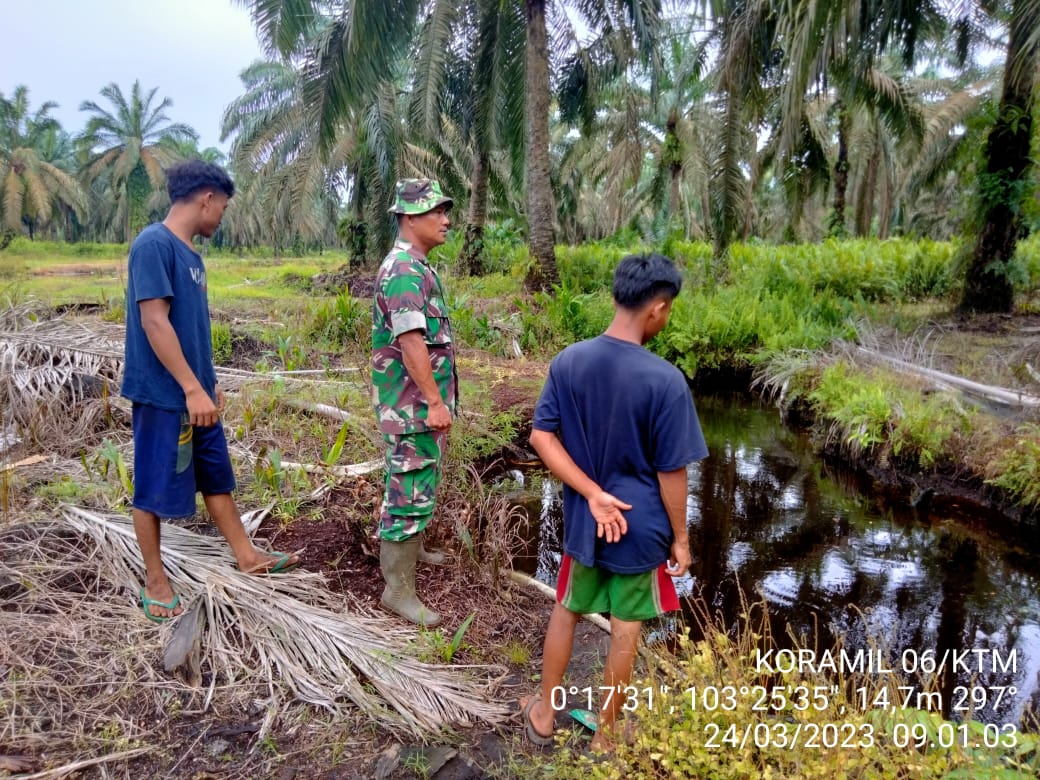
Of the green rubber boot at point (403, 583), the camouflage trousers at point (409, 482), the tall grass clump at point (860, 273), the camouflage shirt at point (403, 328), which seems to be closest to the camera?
the camouflage shirt at point (403, 328)

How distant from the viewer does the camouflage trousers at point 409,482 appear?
310cm

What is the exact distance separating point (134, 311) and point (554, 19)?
36.6ft

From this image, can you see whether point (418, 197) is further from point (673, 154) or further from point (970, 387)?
point (673, 154)

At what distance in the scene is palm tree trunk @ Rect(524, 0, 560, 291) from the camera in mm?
10812

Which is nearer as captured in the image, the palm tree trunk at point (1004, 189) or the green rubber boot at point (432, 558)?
the green rubber boot at point (432, 558)

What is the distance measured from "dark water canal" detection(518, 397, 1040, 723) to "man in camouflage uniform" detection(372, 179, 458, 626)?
1654 mm

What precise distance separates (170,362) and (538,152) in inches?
378

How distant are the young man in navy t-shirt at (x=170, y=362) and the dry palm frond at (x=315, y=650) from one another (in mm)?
261

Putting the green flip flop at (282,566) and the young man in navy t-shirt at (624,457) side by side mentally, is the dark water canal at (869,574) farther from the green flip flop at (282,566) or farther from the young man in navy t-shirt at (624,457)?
the green flip flop at (282,566)

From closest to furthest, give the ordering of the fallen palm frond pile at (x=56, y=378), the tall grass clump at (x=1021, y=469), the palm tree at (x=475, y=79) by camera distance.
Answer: the fallen palm frond pile at (x=56, y=378), the tall grass clump at (x=1021, y=469), the palm tree at (x=475, y=79)

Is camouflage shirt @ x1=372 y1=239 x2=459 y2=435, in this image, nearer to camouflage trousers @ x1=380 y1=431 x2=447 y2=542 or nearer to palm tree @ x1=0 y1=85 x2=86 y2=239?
camouflage trousers @ x1=380 y1=431 x2=447 y2=542

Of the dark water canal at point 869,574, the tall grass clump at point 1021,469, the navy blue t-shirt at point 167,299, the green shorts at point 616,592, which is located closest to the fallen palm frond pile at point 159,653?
the green shorts at point 616,592

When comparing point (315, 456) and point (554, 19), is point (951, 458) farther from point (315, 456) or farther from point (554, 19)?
point (554, 19)

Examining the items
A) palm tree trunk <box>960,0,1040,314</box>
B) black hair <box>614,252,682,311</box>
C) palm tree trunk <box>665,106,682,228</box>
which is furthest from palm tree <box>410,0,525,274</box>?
black hair <box>614,252,682,311</box>
